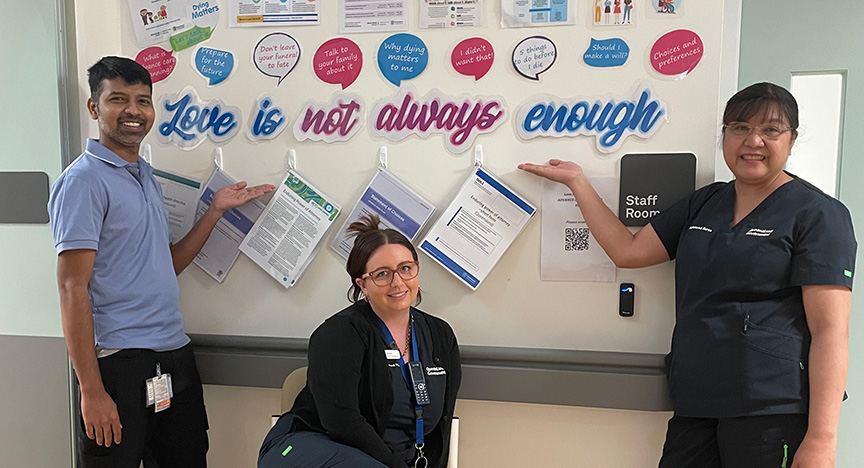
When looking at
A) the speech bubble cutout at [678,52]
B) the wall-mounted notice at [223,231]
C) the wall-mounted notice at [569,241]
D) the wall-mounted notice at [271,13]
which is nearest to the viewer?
the speech bubble cutout at [678,52]

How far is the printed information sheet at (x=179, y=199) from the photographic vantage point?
7.53 ft

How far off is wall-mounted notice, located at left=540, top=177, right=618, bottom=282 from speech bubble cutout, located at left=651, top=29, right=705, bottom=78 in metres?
0.39

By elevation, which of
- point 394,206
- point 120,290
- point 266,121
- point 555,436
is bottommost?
point 555,436

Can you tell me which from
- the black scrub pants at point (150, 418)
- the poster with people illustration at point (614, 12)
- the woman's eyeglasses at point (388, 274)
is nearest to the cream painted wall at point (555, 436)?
the woman's eyeglasses at point (388, 274)

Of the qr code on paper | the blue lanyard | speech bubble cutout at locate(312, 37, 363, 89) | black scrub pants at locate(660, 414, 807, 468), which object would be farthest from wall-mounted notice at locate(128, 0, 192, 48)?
black scrub pants at locate(660, 414, 807, 468)

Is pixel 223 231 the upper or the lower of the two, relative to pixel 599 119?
lower

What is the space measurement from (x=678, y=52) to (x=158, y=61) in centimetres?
177

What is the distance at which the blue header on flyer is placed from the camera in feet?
6.82

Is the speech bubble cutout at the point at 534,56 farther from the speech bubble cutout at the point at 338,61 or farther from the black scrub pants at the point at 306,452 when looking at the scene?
the black scrub pants at the point at 306,452

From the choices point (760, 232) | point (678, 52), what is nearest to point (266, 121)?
point (678, 52)

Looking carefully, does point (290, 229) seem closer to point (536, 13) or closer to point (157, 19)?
point (157, 19)

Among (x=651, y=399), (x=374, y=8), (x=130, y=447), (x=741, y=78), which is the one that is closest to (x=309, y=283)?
(x=130, y=447)

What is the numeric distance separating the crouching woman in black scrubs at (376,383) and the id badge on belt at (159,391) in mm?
357

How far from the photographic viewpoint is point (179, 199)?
2.31m
